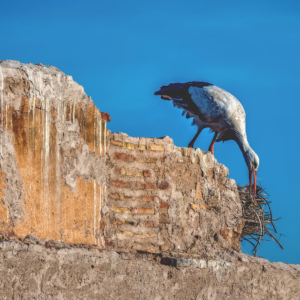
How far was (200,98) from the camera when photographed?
30.1ft

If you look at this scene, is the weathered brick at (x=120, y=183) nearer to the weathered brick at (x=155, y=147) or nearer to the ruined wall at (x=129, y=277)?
the weathered brick at (x=155, y=147)

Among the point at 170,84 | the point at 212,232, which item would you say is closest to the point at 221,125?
the point at 170,84

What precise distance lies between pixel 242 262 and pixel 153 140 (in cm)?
135

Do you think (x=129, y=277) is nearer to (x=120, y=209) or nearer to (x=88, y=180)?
(x=120, y=209)

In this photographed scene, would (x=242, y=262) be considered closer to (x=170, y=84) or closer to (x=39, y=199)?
(x=39, y=199)

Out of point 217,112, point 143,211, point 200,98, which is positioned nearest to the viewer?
point 143,211

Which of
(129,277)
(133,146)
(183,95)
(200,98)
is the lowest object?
(129,277)

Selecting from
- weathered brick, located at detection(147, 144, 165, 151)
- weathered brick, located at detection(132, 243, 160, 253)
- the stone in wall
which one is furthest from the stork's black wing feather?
the stone in wall

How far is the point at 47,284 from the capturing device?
382cm

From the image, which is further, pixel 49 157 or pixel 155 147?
pixel 155 147

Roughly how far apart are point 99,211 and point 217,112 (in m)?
5.08

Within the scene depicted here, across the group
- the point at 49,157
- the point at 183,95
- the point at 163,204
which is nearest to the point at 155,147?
the point at 163,204

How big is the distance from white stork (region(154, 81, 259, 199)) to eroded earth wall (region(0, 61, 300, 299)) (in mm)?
3910

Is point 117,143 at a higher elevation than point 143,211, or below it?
higher
